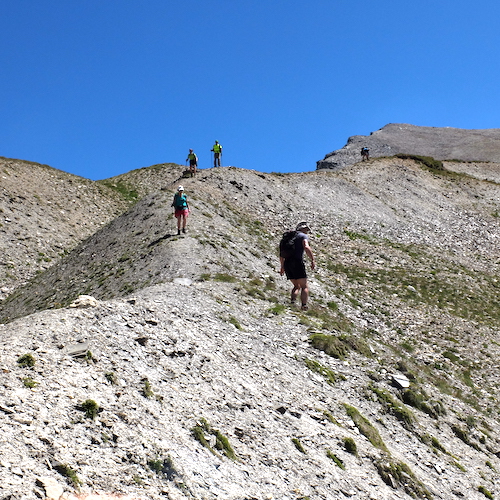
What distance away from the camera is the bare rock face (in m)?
93.9

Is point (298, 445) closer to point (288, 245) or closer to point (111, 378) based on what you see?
point (111, 378)

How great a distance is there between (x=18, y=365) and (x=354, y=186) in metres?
39.8

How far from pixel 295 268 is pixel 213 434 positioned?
922cm

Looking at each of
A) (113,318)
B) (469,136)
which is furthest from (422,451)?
(469,136)

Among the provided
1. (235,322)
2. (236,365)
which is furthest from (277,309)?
(236,365)

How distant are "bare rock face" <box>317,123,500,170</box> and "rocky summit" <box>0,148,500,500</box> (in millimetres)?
63127

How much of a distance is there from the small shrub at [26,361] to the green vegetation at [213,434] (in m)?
A: 2.90

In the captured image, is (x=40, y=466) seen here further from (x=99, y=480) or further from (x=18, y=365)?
(x=18, y=365)

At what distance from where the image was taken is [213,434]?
350 inches

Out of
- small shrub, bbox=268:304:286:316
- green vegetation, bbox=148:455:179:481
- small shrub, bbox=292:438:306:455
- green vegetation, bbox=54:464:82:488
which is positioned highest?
small shrub, bbox=268:304:286:316

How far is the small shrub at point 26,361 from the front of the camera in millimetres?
8609

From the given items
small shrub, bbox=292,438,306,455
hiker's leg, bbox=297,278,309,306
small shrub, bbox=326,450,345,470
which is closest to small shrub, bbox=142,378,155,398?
small shrub, bbox=292,438,306,455

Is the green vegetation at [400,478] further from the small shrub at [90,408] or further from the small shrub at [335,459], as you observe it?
the small shrub at [90,408]

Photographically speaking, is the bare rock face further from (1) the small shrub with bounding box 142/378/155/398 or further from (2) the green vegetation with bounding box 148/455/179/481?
(2) the green vegetation with bounding box 148/455/179/481
